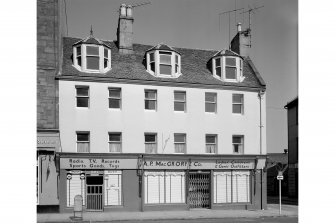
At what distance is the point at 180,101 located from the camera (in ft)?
31.1

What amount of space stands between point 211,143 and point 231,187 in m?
1.02

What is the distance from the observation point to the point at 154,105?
9.38 m

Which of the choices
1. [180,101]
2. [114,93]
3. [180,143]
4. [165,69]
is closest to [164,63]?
[165,69]

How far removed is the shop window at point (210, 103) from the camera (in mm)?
9120

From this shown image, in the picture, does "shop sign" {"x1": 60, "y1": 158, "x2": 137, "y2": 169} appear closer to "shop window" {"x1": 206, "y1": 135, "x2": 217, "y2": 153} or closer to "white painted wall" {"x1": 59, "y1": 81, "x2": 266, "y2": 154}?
"white painted wall" {"x1": 59, "y1": 81, "x2": 266, "y2": 154}

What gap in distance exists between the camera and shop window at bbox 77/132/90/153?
8.98 metres

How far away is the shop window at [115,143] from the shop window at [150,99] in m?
0.83

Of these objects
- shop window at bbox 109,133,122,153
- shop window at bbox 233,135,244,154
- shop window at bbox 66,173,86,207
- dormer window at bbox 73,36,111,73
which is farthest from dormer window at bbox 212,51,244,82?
shop window at bbox 66,173,86,207

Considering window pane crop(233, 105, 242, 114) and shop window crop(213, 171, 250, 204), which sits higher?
window pane crop(233, 105, 242, 114)

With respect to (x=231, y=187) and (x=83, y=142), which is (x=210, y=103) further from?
(x=83, y=142)

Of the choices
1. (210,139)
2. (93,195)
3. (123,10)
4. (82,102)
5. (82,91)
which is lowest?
(93,195)

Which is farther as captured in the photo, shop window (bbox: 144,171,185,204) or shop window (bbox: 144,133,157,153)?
shop window (bbox: 144,133,157,153)

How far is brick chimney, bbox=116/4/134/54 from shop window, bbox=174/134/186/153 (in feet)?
6.66
